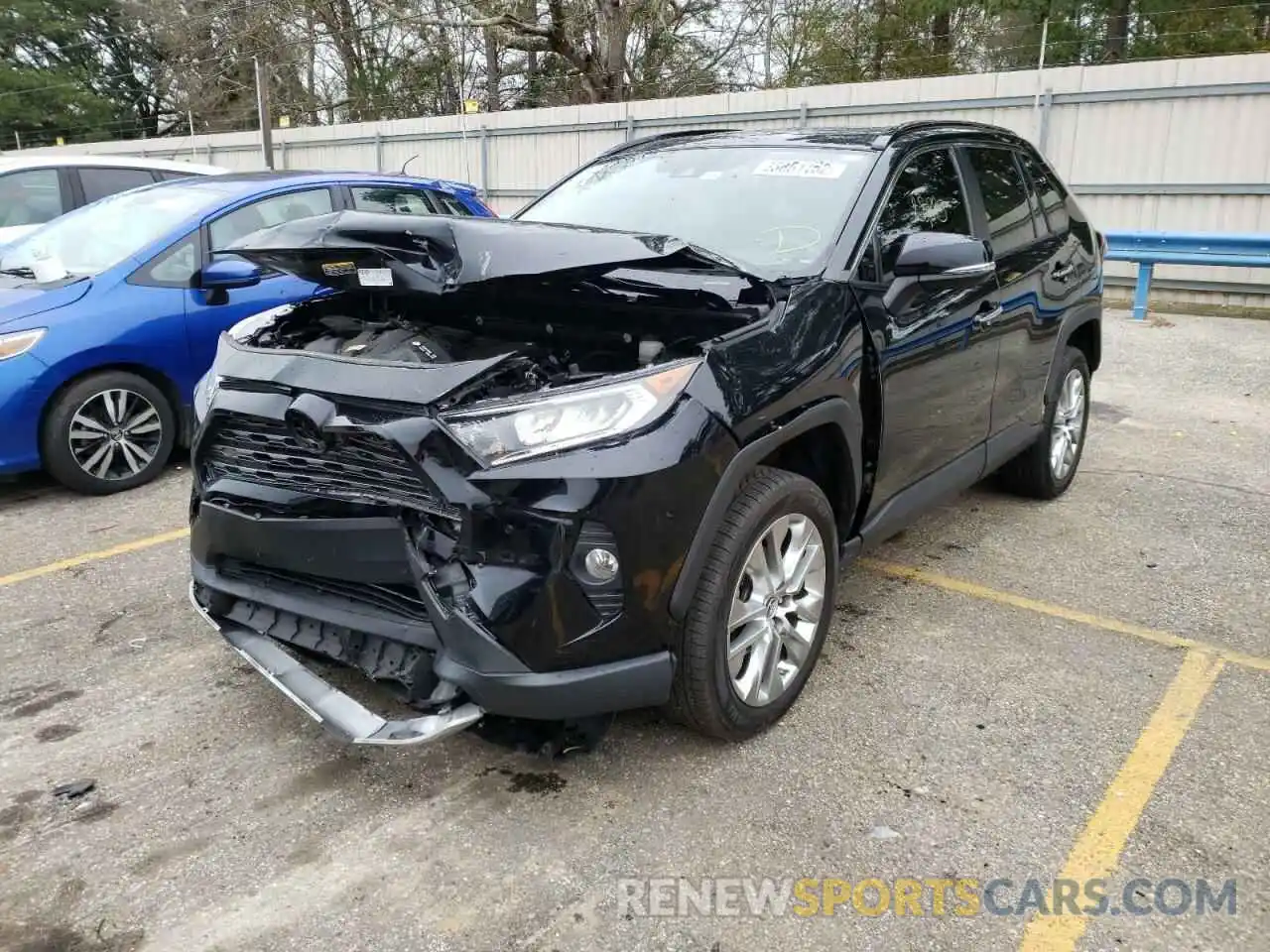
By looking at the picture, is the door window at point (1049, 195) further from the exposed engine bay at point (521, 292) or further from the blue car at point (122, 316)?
the blue car at point (122, 316)

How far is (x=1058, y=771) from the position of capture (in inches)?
114

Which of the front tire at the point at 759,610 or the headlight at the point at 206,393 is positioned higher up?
the headlight at the point at 206,393

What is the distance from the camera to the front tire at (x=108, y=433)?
201 inches

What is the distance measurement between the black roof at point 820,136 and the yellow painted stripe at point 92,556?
2.77 m

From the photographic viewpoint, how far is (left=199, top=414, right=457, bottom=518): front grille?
250 cm

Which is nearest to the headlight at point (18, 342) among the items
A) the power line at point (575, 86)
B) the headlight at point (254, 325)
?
the headlight at point (254, 325)

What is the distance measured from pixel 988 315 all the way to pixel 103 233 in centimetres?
498

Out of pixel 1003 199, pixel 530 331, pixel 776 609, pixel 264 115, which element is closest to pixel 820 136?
pixel 1003 199

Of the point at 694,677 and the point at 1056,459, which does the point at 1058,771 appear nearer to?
the point at 694,677

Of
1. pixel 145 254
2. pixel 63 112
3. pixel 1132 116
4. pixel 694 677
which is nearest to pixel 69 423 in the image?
pixel 145 254

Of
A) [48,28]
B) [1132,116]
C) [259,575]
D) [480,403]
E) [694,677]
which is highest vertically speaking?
[48,28]

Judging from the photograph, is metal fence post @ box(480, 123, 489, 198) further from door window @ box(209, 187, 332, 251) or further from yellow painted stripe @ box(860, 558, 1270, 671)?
yellow painted stripe @ box(860, 558, 1270, 671)

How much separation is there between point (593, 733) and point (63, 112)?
43548 millimetres

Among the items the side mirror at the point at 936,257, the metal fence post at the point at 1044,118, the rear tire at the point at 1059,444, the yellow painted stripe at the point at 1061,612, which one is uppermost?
the metal fence post at the point at 1044,118
